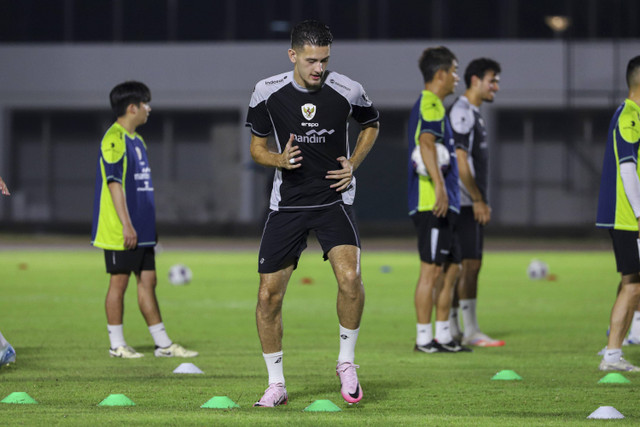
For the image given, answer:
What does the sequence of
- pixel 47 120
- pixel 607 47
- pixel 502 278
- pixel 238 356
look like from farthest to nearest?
pixel 47 120
pixel 607 47
pixel 502 278
pixel 238 356

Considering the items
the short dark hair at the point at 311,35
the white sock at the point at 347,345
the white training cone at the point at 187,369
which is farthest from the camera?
the white training cone at the point at 187,369

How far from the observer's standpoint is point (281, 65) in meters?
38.2

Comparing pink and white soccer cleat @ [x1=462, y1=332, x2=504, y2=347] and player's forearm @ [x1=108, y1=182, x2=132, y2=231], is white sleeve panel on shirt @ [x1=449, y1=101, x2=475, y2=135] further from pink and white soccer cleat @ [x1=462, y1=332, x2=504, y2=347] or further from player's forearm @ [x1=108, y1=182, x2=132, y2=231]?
player's forearm @ [x1=108, y1=182, x2=132, y2=231]

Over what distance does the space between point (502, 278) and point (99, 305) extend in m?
7.47

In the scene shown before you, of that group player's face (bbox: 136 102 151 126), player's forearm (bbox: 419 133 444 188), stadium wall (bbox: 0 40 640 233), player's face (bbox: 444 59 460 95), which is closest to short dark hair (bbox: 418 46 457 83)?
player's face (bbox: 444 59 460 95)

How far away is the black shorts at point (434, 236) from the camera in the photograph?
29.9ft

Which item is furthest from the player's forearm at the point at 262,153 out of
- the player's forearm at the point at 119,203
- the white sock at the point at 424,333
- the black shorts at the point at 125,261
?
the white sock at the point at 424,333

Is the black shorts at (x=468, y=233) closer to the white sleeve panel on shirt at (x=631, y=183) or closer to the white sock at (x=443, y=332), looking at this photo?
the white sock at (x=443, y=332)

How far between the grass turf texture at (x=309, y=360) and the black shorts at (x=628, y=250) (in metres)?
0.75

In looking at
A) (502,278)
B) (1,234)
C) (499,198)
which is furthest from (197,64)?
(502,278)

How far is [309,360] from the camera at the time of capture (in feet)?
28.3

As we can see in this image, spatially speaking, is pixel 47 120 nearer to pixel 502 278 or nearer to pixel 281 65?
pixel 281 65

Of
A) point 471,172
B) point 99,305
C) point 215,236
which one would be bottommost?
point 215,236

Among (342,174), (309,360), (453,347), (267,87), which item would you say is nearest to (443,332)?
(453,347)
